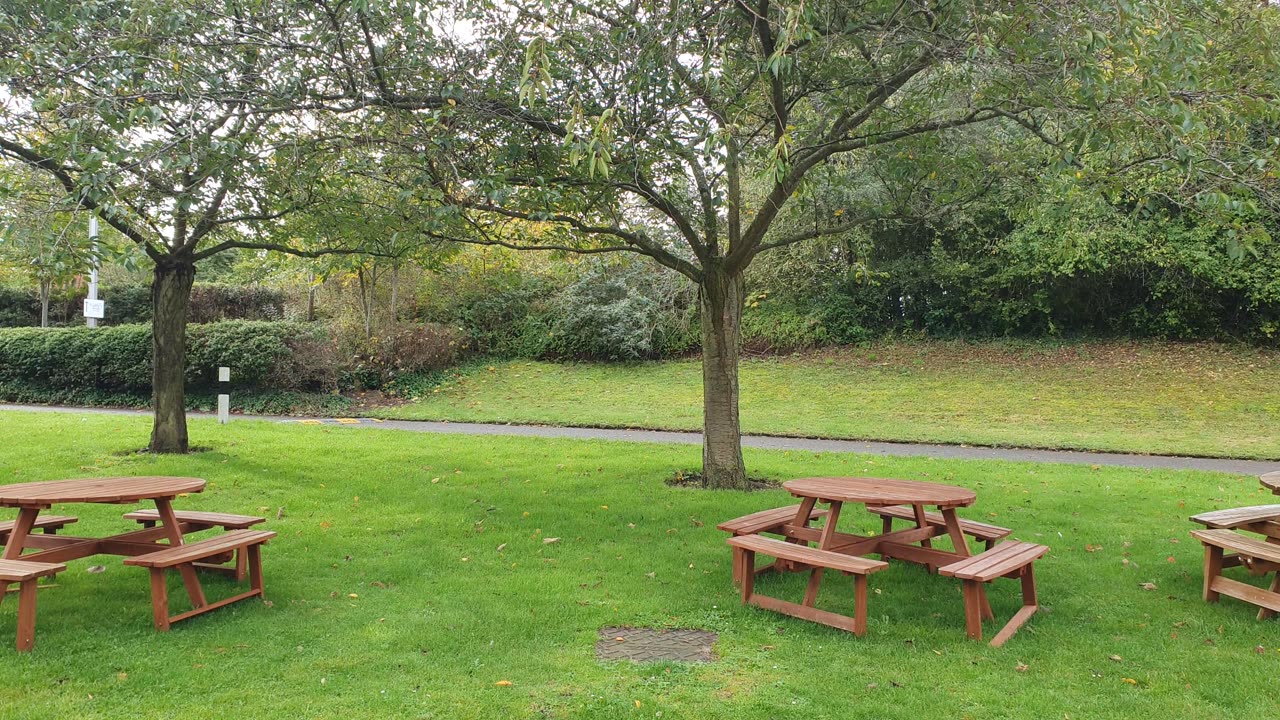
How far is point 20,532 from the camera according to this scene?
459 cm

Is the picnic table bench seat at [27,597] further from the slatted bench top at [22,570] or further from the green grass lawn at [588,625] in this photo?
the green grass lawn at [588,625]

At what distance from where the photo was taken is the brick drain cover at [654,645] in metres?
4.26

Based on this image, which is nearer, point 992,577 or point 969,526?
point 992,577

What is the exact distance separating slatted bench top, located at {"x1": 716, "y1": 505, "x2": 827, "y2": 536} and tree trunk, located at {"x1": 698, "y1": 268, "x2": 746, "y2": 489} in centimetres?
245

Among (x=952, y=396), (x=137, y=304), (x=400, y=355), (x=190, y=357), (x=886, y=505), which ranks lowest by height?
(x=886, y=505)

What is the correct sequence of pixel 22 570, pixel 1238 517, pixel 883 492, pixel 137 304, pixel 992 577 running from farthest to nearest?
pixel 137 304, pixel 1238 517, pixel 883 492, pixel 992 577, pixel 22 570

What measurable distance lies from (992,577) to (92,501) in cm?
505

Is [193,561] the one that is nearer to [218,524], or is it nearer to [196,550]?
[196,550]

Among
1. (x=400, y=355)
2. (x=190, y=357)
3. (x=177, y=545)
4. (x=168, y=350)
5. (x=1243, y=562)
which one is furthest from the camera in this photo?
(x=400, y=355)

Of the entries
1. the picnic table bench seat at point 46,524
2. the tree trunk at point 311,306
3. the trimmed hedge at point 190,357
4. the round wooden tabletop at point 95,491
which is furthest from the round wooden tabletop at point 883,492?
the tree trunk at point 311,306

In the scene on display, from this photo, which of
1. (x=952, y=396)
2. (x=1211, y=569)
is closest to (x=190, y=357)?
(x=952, y=396)

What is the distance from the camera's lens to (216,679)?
151 inches

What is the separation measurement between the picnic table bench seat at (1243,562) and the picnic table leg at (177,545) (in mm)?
6343

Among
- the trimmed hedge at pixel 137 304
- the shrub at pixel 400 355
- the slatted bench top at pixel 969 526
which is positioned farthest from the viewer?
the trimmed hedge at pixel 137 304
